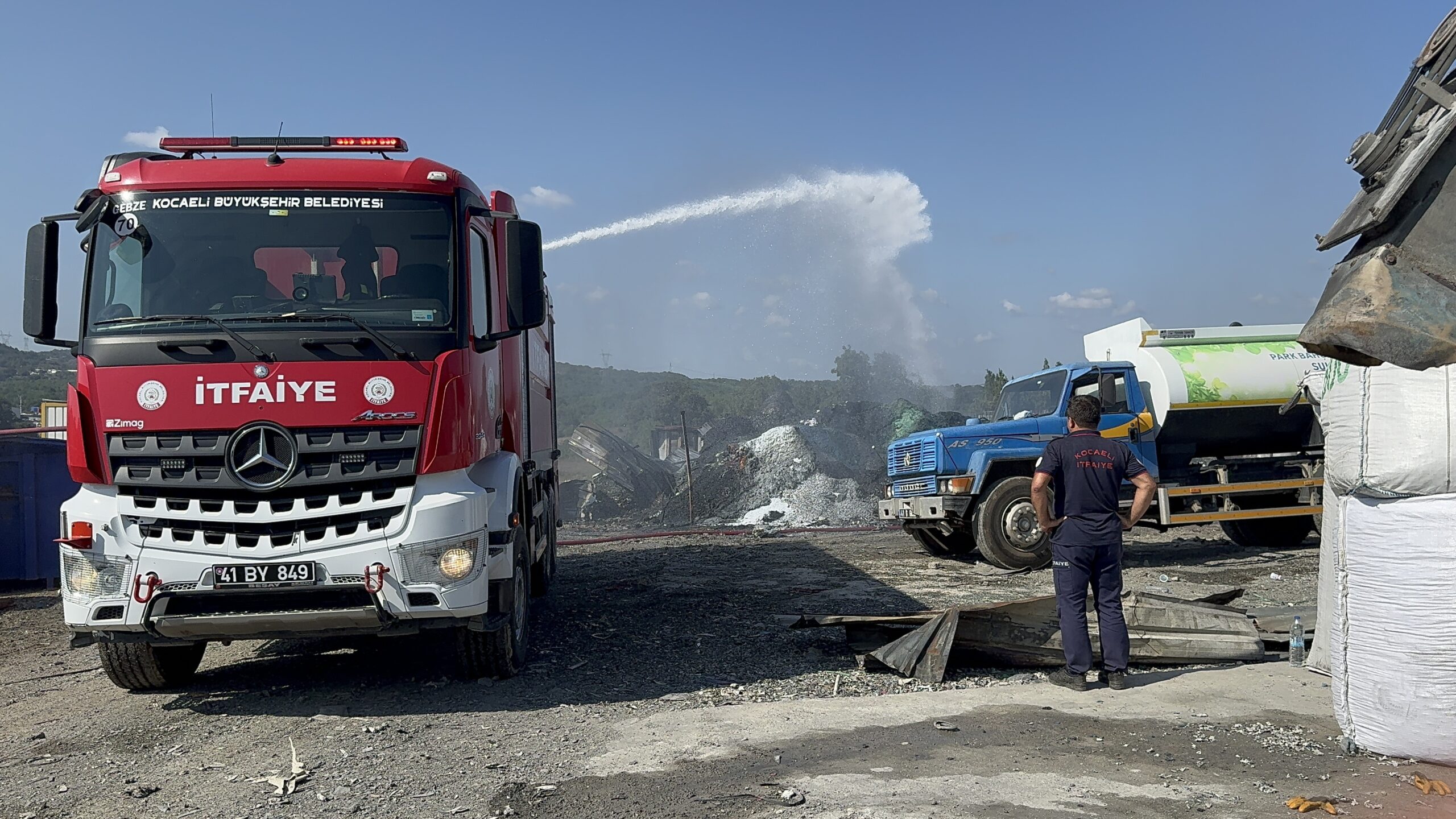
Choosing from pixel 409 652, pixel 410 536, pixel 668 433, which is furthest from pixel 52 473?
pixel 668 433

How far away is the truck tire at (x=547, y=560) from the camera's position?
9.59 metres

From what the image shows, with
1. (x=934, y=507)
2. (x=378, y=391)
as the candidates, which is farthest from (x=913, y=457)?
(x=378, y=391)

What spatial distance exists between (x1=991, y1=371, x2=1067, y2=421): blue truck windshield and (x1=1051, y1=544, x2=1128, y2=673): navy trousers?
21.8 ft

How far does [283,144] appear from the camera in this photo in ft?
20.4

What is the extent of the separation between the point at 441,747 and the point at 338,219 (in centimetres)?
301

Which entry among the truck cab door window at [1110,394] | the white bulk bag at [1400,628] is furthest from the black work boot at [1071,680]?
the truck cab door window at [1110,394]

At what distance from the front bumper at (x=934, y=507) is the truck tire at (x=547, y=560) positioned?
429 centimetres

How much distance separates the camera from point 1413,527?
13.3ft

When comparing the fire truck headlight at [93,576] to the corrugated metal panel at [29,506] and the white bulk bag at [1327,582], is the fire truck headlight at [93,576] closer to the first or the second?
the white bulk bag at [1327,582]

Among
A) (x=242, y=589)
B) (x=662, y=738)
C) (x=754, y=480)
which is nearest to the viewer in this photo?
(x=662, y=738)

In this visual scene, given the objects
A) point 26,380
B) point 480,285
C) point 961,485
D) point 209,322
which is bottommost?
point 961,485

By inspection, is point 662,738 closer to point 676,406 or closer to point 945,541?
point 945,541

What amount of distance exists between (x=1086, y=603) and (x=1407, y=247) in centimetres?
323

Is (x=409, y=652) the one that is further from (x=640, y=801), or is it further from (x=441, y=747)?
(x=640, y=801)
